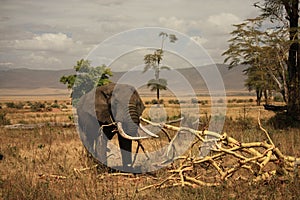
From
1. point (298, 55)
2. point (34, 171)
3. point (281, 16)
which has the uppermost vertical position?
point (281, 16)

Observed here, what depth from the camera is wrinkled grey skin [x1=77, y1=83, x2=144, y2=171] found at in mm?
7754

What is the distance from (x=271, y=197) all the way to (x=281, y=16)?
13367 millimetres

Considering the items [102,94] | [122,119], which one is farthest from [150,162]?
[102,94]

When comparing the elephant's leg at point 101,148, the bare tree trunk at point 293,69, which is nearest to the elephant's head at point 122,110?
the elephant's leg at point 101,148

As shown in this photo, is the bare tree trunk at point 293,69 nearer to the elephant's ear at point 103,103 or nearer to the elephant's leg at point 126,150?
the elephant's leg at point 126,150

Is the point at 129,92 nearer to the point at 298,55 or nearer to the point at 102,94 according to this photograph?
the point at 102,94

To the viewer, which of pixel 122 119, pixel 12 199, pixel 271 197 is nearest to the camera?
pixel 271 197

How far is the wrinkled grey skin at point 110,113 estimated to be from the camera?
7.75m

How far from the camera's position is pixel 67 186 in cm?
631

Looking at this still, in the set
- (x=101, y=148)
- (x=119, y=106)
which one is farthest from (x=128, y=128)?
(x=101, y=148)

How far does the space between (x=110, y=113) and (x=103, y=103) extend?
0.94 ft

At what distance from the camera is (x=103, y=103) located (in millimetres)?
8141

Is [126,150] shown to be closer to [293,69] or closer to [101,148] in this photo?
[101,148]

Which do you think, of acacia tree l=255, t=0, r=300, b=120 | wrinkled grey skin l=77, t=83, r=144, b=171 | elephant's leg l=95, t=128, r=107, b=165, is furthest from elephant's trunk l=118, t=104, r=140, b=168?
acacia tree l=255, t=0, r=300, b=120
